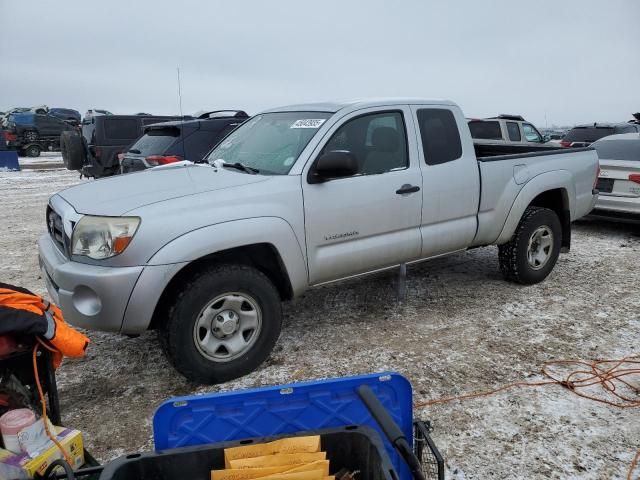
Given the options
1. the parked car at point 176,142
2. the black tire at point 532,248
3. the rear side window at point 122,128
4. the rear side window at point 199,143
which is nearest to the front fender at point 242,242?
the black tire at point 532,248

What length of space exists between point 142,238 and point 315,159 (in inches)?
52.2

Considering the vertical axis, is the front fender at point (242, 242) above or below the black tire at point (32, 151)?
below

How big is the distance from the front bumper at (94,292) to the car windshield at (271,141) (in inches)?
50.5

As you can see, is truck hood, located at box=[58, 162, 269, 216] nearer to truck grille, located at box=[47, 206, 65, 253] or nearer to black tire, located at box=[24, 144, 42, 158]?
truck grille, located at box=[47, 206, 65, 253]

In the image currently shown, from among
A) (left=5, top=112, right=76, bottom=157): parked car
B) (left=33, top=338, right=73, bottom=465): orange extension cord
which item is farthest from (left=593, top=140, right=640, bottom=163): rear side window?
(left=5, top=112, right=76, bottom=157): parked car

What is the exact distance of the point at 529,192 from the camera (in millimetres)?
4824

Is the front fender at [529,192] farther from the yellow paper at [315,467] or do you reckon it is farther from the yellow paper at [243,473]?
the yellow paper at [243,473]

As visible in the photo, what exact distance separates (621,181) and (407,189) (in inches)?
189

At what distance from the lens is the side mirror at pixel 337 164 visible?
133 inches

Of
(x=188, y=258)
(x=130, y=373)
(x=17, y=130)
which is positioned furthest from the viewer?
(x=17, y=130)

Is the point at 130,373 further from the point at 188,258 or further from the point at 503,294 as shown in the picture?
the point at 503,294

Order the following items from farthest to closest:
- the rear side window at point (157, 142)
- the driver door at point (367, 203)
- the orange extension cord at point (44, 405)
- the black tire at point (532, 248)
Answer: the rear side window at point (157, 142)
the black tire at point (532, 248)
the driver door at point (367, 203)
the orange extension cord at point (44, 405)

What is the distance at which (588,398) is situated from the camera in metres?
3.18

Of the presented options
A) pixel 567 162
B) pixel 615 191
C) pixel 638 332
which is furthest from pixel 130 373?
pixel 615 191
